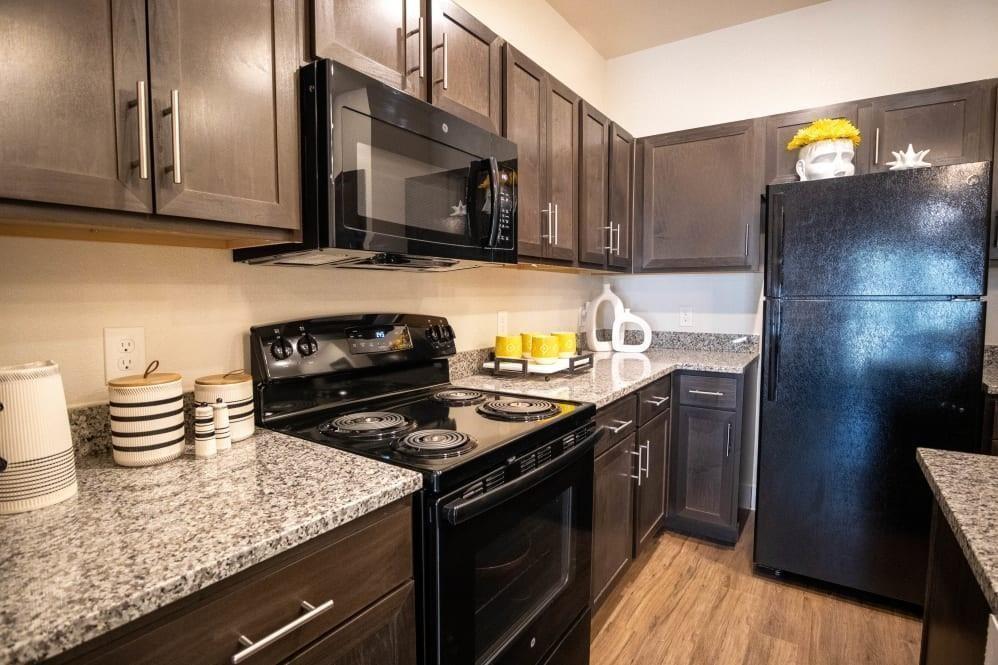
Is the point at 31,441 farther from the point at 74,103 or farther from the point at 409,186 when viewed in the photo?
the point at 409,186

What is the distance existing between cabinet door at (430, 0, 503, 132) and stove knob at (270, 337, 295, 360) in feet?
2.60

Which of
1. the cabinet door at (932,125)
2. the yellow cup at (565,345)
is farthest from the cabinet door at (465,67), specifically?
the cabinet door at (932,125)

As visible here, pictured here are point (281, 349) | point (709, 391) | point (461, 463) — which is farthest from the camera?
point (709, 391)

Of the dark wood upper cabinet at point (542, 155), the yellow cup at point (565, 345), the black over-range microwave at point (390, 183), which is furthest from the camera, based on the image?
the yellow cup at point (565, 345)

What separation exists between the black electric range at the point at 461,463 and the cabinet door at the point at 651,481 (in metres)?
0.65

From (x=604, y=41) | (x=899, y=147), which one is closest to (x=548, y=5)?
(x=604, y=41)

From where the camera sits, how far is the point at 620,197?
2662mm

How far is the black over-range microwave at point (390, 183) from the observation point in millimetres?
1097

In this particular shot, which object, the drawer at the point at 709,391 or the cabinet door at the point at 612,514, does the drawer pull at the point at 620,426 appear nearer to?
the cabinet door at the point at 612,514

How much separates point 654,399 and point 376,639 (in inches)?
62.9

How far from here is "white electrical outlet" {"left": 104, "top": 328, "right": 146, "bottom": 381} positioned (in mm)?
1098

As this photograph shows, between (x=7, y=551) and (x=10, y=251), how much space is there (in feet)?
1.97

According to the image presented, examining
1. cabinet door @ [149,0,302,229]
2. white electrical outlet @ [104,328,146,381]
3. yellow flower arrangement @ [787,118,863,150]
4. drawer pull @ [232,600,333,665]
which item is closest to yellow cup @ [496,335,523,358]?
cabinet door @ [149,0,302,229]

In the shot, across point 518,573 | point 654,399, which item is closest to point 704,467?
point 654,399
